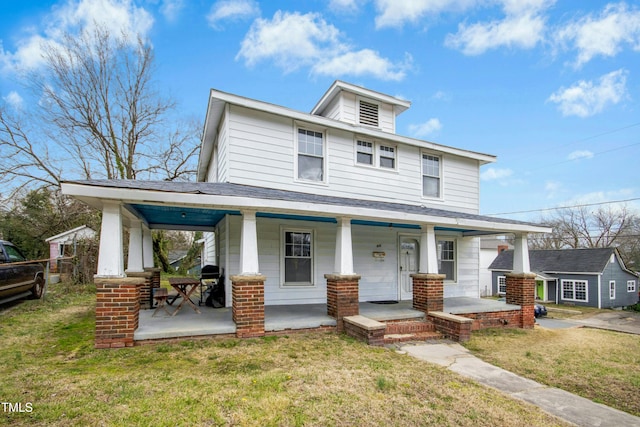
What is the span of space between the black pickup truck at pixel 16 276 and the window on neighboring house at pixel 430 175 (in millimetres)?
11417

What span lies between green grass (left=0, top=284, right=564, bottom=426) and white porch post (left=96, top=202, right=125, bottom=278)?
1205mm

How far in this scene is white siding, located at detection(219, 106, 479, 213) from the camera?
8.16 m

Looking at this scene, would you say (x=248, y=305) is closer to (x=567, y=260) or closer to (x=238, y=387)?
(x=238, y=387)

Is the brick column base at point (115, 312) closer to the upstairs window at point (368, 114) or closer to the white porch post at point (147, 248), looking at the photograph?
the white porch post at point (147, 248)

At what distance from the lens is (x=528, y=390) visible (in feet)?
14.1

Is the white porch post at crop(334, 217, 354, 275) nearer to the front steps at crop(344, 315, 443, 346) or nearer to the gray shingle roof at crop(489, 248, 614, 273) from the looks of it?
the front steps at crop(344, 315, 443, 346)

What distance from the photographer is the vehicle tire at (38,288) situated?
386 inches

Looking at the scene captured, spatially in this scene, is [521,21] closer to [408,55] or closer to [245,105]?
[408,55]

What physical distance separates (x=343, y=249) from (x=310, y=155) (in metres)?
3.31

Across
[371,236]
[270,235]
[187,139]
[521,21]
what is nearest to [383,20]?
[521,21]

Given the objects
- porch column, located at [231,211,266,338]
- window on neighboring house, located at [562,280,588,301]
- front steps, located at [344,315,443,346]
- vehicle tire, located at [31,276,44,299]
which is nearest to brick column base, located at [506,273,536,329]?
front steps, located at [344,315,443,346]

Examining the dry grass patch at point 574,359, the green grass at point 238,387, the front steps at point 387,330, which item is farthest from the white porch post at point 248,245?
the dry grass patch at point 574,359

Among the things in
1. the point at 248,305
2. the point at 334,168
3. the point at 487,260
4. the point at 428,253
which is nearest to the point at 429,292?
the point at 428,253

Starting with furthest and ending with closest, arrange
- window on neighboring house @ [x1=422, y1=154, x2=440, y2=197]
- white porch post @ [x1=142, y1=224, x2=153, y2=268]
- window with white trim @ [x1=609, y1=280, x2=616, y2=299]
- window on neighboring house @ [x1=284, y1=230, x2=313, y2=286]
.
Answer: window with white trim @ [x1=609, y1=280, x2=616, y2=299] < window on neighboring house @ [x1=422, y1=154, x2=440, y2=197] < white porch post @ [x1=142, y1=224, x2=153, y2=268] < window on neighboring house @ [x1=284, y1=230, x2=313, y2=286]
